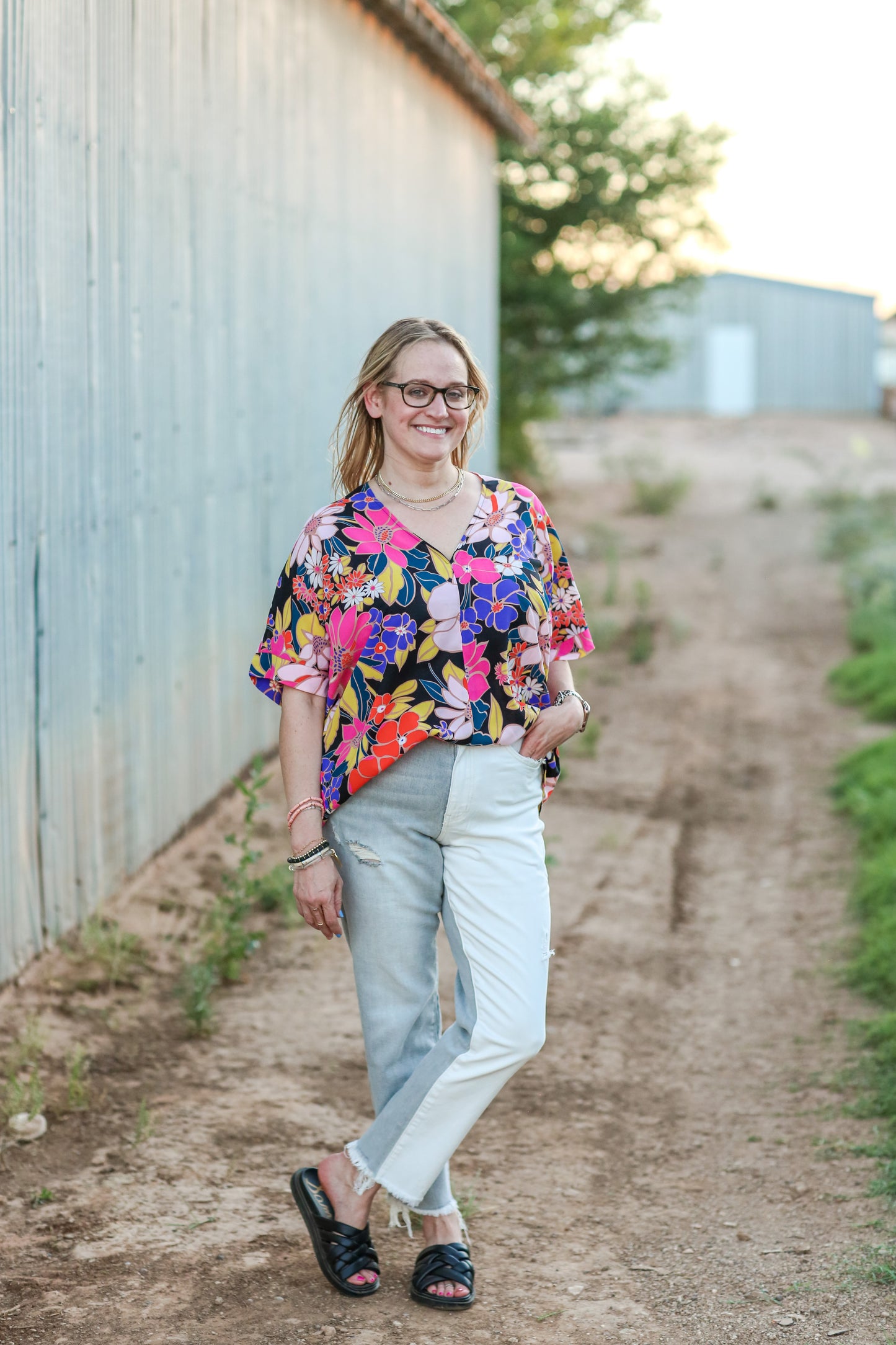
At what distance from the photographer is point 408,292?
10.1 m

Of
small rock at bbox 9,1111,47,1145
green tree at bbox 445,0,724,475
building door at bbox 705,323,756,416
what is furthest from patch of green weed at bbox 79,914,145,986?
building door at bbox 705,323,756,416

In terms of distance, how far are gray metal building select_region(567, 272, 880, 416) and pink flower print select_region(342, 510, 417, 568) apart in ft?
109

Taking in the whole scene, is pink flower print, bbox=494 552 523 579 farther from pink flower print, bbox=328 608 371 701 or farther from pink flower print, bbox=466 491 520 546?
pink flower print, bbox=328 608 371 701

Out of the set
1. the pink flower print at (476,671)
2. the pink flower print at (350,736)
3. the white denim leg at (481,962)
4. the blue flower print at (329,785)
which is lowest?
the white denim leg at (481,962)

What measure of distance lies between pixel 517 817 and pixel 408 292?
25.4 ft

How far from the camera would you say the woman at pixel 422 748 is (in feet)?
9.53

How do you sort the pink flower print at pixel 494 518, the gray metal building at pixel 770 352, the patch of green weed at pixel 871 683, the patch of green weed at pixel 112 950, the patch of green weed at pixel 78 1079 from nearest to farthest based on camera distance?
the pink flower print at pixel 494 518 < the patch of green weed at pixel 78 1079 < the patch of green weed at pixel 112 950 < the patch of green weed at pixel 871 683 < the gray metal building at pixel 770 352

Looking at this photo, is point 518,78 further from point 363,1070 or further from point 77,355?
point 363,1070

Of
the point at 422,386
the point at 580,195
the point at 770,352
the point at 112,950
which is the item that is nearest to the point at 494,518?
the point at 422,386

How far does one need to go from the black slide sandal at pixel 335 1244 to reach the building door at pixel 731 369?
114 feet

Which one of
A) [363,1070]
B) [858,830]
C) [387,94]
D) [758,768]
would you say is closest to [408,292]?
[387,94]

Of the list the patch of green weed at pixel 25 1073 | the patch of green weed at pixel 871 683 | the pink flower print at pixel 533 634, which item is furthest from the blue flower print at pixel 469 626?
the patch of green weed at pixel 871 683

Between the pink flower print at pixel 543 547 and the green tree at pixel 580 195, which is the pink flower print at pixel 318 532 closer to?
the pink flower print at pixel 543 547

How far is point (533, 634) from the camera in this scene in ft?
9.86
